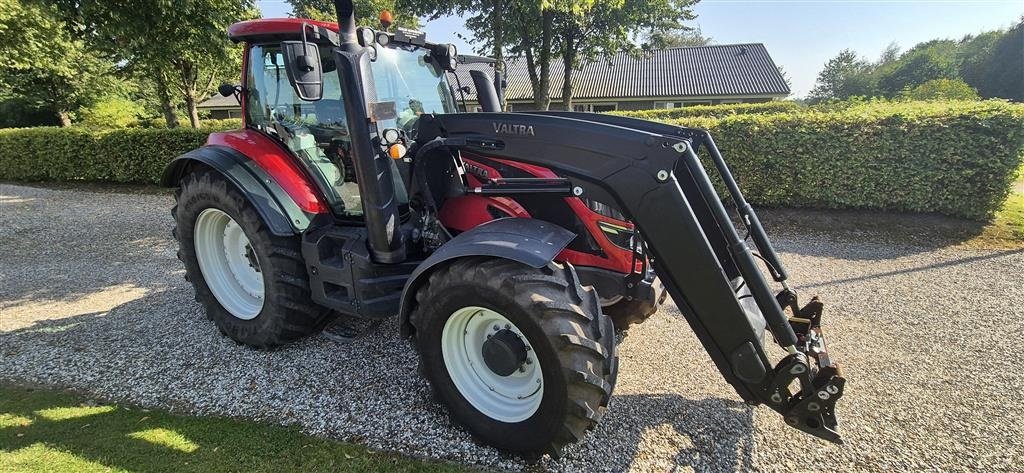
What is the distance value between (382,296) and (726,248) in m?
1.99

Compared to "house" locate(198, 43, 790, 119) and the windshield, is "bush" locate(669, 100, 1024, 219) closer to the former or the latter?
the windshield

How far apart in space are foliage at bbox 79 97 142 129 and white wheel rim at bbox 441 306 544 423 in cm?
2188

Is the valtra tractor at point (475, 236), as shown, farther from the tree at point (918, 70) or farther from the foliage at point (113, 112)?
the tree at point (918, 70)

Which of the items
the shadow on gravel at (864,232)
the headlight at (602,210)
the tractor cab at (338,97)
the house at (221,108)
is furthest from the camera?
the house at (221,108)

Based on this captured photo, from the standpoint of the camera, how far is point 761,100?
75.6 feet

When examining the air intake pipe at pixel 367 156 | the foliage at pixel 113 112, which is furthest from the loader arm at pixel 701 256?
the foliage at pixel 113 112

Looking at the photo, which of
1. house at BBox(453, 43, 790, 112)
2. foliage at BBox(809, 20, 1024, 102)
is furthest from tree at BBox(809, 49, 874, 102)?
house at BBox(453, 43, 790, 112)

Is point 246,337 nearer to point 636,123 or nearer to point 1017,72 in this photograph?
point 636,123

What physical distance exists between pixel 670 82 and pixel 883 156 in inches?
758

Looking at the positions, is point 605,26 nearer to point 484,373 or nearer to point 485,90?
point 485,90

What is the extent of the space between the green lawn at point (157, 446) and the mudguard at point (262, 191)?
122 centimetres

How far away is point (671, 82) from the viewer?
81.8 ft

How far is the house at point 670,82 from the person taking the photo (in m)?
23.4

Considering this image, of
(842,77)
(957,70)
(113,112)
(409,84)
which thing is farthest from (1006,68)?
(113,112)
